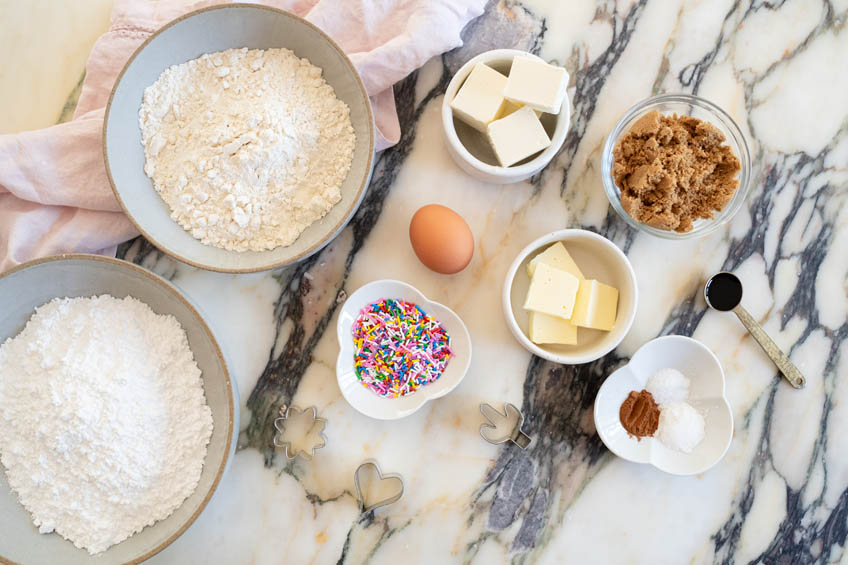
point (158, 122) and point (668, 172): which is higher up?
point (668, 172)

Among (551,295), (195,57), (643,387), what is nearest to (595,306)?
(551,295)

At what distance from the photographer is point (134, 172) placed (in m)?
1.28

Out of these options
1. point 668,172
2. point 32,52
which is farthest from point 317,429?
point 32,52

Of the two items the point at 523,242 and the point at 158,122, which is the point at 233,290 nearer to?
the point at 158,122

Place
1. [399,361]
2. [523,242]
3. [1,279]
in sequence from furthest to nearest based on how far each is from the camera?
[523,242]
[399,361]
[1,279]

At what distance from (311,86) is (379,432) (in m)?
0.78

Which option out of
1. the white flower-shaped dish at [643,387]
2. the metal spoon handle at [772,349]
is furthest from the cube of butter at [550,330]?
the metal spoon handle at [772,349]

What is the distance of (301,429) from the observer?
1.42 metres

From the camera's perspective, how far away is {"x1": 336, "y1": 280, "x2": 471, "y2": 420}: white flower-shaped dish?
1.34 meters

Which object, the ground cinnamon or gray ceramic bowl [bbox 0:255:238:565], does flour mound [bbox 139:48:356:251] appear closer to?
gray ceramic bowl [bbox 0:255:238:565]

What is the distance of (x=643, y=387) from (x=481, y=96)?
0.75m

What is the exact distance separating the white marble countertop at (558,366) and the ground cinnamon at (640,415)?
3.5 inches

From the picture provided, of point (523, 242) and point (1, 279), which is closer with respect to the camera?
point (1, 279)

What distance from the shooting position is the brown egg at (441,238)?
1308 millimetres
